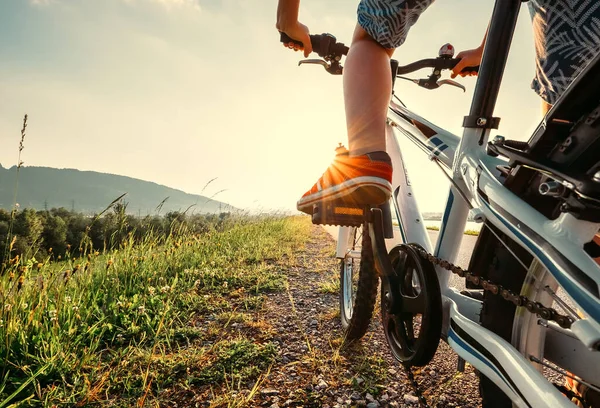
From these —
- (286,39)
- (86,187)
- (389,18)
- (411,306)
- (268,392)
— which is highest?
(86,187)

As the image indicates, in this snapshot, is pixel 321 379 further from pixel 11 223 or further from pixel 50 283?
pixel 11 223

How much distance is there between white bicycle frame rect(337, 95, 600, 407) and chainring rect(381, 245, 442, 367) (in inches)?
2.6

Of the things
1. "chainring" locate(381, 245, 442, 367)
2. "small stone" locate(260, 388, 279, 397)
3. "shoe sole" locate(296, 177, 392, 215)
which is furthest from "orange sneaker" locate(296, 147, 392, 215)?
"small stone" locate(260, 388, 279, 397)

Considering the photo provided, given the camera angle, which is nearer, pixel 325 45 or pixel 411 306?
pixel 411 306

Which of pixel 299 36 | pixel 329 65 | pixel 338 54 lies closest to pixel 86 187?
pixel 329 65

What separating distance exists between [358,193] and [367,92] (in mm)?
453

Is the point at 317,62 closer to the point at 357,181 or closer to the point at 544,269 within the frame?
the point at 357,181

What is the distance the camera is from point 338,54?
2.11 m

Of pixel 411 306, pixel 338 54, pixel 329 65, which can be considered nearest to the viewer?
pixel 411 306

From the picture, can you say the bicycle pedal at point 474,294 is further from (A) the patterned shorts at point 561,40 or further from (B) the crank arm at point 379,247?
(A) the patterned shorts at point 561,40

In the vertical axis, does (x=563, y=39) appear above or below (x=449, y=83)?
below

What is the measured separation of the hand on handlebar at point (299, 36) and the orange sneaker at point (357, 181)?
2.16ft

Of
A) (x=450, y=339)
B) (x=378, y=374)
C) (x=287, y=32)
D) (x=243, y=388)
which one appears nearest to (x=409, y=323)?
(x=450, y=339)

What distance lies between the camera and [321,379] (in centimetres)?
156
